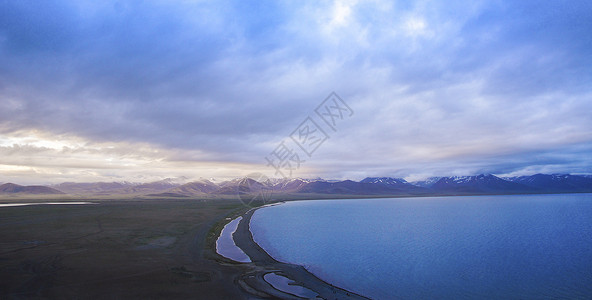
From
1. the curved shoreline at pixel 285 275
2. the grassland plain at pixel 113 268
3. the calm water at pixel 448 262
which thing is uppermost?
the grassland plain at pixel 113 268

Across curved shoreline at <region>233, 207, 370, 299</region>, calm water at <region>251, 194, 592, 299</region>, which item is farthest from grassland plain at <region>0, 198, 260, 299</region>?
calm water at <region>251, 194, 592, 299</region>

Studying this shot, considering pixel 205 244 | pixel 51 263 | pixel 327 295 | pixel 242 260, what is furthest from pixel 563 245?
pixel 51 263

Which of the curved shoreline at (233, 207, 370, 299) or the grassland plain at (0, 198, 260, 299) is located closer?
the grassland plain at (0, 198, 260, 299)

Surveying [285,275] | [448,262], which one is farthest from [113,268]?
[448,262]

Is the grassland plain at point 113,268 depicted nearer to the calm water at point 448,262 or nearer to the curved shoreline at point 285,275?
the curved shoreline at point 285,275

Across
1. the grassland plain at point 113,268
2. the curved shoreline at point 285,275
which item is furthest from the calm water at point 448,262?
the grassland plain at point 113,268

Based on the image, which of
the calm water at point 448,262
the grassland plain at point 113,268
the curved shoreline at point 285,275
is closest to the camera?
the grassland plain at point 113,268

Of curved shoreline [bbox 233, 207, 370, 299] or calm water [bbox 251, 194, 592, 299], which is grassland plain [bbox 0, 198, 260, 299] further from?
calm water [bbox 251, 194, 592, 299]

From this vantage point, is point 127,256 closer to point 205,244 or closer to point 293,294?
point 205,244

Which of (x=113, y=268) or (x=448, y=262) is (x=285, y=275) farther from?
(x=448, y=262)

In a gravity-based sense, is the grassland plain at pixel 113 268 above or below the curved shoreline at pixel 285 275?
above

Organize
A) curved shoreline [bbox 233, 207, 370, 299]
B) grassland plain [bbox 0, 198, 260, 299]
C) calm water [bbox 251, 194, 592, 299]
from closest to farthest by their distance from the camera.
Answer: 1. grassland plain [bbox 0, 198, 260, 299]
2. curved shoreline [bbox 233, 207, 370, 299]
3. calm water [bbox 251, 194, 592, 299]
